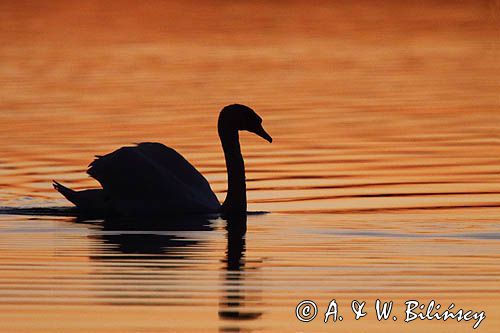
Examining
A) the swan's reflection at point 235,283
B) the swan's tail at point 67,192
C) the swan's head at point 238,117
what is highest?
the swan's head at point 238,117

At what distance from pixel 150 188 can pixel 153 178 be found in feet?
0.33

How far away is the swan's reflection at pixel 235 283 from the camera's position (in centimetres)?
1184

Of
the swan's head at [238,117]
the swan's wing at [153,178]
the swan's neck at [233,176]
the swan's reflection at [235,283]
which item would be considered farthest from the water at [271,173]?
the swan's head at [238,117]

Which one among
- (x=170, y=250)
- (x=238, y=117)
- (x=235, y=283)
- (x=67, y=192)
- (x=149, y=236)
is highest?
(x=238, y=117)

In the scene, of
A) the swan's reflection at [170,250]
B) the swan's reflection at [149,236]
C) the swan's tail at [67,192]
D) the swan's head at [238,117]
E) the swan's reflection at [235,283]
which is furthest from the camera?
the swan's head at [238,117]

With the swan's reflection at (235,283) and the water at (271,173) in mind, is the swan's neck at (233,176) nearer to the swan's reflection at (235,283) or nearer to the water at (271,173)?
the water at (271,173)

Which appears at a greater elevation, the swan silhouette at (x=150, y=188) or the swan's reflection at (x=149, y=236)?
the swan silhouette at (x=150, y=188)

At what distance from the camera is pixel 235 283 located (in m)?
13.3

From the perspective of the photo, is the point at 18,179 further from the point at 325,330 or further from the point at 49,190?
the point at 325,330

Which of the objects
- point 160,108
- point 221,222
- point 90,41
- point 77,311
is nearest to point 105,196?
point 221,222

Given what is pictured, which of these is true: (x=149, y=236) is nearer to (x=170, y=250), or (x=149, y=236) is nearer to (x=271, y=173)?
(x=170, y=250)

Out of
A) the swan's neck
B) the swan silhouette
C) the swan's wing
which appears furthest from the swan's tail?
the swan's neck

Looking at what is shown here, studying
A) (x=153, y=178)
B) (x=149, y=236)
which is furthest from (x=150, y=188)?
(x=149, y=236)

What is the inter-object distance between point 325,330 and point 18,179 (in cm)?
972
